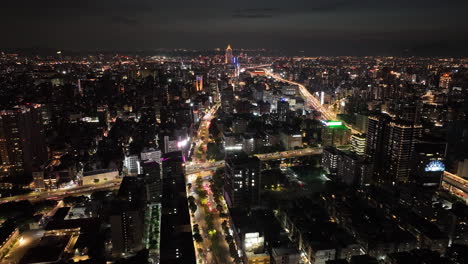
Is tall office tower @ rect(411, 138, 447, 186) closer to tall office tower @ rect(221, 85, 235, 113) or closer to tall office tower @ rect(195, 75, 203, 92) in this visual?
tall office tower @ rect(221, 85, 235, 113)

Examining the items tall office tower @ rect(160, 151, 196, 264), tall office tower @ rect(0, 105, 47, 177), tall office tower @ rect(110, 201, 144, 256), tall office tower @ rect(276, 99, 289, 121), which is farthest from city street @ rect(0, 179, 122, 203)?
tall office tower @ rect(276, 99, 289, 121)

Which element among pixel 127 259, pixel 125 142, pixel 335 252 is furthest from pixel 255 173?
pixel 125 142

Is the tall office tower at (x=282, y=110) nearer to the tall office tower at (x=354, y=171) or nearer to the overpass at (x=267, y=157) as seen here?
the overpass at (x=267, y=157)

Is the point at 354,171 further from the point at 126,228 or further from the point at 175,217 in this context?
the point at 126,228

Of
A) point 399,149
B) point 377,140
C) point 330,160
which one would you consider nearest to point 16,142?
point 330,160

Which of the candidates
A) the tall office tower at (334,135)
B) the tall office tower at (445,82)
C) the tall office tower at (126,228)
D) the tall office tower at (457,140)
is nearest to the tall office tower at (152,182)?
the tall office tower at (126,228)

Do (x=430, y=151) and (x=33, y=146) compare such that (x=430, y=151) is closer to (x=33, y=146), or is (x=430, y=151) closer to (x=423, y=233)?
(x=423, y=233)
